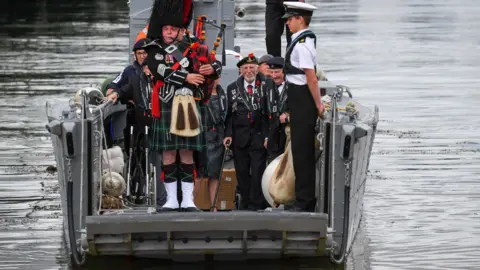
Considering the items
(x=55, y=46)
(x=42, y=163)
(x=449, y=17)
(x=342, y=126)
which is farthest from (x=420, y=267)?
(x=449, y=17)

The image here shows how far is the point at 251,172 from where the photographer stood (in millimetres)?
11656

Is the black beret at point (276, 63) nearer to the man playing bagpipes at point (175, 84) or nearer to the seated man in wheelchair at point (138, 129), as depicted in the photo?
the seated man in wheelchair at point (138, 129)

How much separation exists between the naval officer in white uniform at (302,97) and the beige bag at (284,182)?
0.19 metres

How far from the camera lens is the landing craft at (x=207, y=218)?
9570 millimetres

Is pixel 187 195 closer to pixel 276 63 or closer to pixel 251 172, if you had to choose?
pixel 251 172

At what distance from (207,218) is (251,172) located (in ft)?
7.00

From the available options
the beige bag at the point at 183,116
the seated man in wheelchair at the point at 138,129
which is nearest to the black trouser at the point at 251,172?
the seated man in wheelchair at the point at 138,129

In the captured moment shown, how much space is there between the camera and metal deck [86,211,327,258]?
376 inches

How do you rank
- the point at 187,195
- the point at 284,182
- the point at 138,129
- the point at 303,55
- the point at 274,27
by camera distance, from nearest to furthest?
the point at 303,55, the point at 187,195, the point at 284,182, the point at 138,129, the point at 274,27

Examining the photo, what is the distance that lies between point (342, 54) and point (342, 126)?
67.6 feet

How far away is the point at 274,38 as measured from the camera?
1516 cm

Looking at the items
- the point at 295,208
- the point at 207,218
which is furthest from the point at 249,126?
the point at 207,218

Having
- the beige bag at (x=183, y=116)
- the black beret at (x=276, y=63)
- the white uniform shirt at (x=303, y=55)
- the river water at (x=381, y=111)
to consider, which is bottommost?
the river water at (x=381, y=111)

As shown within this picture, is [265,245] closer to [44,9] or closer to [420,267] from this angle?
[420,267]
